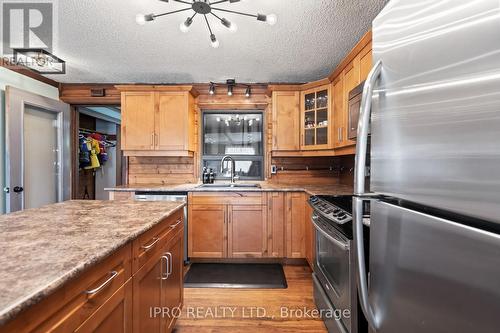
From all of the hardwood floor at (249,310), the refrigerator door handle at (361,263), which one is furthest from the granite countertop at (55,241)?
the hardwood floor at (249,310)

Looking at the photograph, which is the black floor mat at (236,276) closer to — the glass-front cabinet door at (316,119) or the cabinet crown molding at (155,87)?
the glass-front cabinet door at (316,119)

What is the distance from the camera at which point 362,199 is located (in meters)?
0.83

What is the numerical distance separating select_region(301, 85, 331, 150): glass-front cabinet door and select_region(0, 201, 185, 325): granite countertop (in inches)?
83.5

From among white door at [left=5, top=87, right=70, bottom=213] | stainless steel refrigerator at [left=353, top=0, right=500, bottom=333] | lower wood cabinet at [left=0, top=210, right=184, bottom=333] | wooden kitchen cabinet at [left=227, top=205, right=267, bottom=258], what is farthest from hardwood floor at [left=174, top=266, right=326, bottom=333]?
white door at [left=5, top=87, right=70, bottom=213]

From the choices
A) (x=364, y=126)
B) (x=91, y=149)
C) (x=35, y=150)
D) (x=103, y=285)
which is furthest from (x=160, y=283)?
(x=91, y=149)

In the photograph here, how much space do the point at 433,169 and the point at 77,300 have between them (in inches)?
42.2

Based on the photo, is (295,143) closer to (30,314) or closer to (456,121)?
(456,121)

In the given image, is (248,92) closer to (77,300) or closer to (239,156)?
(239,156)

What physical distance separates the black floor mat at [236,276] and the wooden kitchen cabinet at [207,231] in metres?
0.16

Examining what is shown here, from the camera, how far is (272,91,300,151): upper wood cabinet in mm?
3309

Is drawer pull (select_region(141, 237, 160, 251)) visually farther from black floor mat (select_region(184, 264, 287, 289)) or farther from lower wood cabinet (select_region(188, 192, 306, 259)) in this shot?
lower wood cabinet (select_region(188, 192, 306, 259))

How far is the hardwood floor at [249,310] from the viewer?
1.85 metres

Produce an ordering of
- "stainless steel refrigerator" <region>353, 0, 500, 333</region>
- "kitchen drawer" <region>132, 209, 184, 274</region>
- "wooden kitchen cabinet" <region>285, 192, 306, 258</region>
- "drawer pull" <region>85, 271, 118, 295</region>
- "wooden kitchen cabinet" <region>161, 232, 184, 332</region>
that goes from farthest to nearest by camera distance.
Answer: "wooden kitchen cabinet" <region>285, 192, 306, 258</region>
"wooden kitchen cabinet" <region>161, 232, 184, 332</region>
"kitchen drawer" <region>132, 209, 184, 274</region>
"drawer pull" <region>85, 271, 118, 295</region>
"stainless steel refrigerator" <region>353, 0, 500, 333</region>

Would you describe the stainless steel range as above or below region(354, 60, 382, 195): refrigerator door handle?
below
